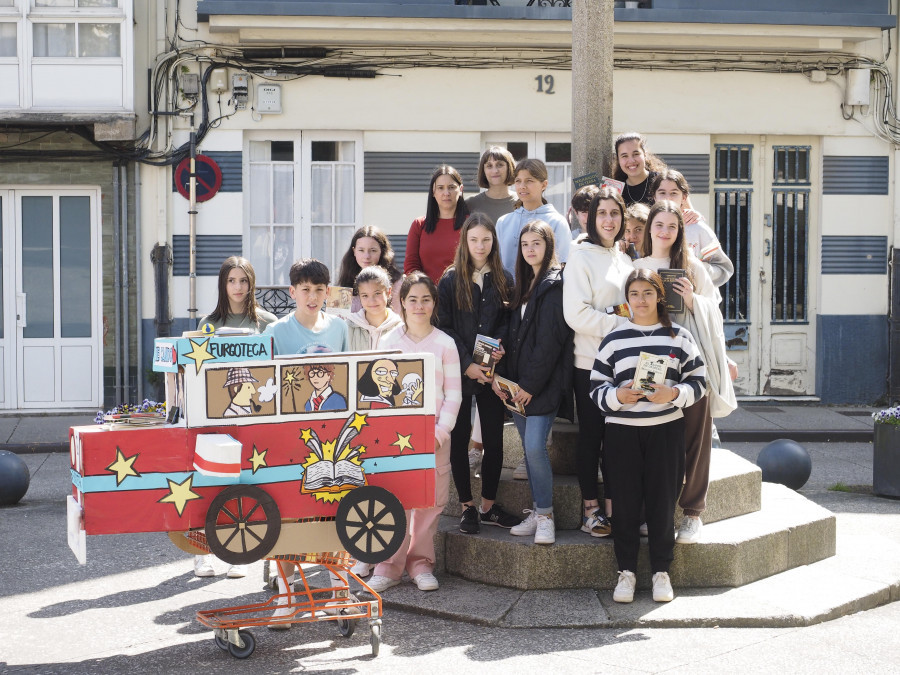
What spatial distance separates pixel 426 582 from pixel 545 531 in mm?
712

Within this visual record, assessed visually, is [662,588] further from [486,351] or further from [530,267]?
[530,267]

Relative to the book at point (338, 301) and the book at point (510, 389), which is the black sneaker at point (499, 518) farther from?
the book at point (338, 301)

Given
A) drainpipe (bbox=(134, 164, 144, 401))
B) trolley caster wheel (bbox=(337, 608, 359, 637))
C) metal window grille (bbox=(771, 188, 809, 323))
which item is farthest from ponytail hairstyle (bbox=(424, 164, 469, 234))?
metal window grille (bbox=(771, 188, 809, 323))

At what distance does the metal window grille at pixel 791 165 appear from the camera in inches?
604

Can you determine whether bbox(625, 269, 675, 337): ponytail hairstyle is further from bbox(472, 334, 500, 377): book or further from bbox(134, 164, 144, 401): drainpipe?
bbox(134, 164, 144, 401): drainpipe

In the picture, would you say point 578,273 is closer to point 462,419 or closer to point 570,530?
point 462,419

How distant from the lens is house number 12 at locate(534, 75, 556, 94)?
14867mm

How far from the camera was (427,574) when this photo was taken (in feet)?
20.3

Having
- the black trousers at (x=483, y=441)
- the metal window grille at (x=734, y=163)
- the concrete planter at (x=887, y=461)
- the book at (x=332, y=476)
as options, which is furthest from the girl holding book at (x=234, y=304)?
the metal window grille at (x=734, y=163)

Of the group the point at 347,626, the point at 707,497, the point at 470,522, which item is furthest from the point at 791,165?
the point at 347,626

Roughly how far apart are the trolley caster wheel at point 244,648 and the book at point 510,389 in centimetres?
191

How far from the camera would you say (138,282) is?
48.2ft

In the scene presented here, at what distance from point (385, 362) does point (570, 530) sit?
1.90 metres

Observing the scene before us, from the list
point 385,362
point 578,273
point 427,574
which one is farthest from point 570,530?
point 385,362
